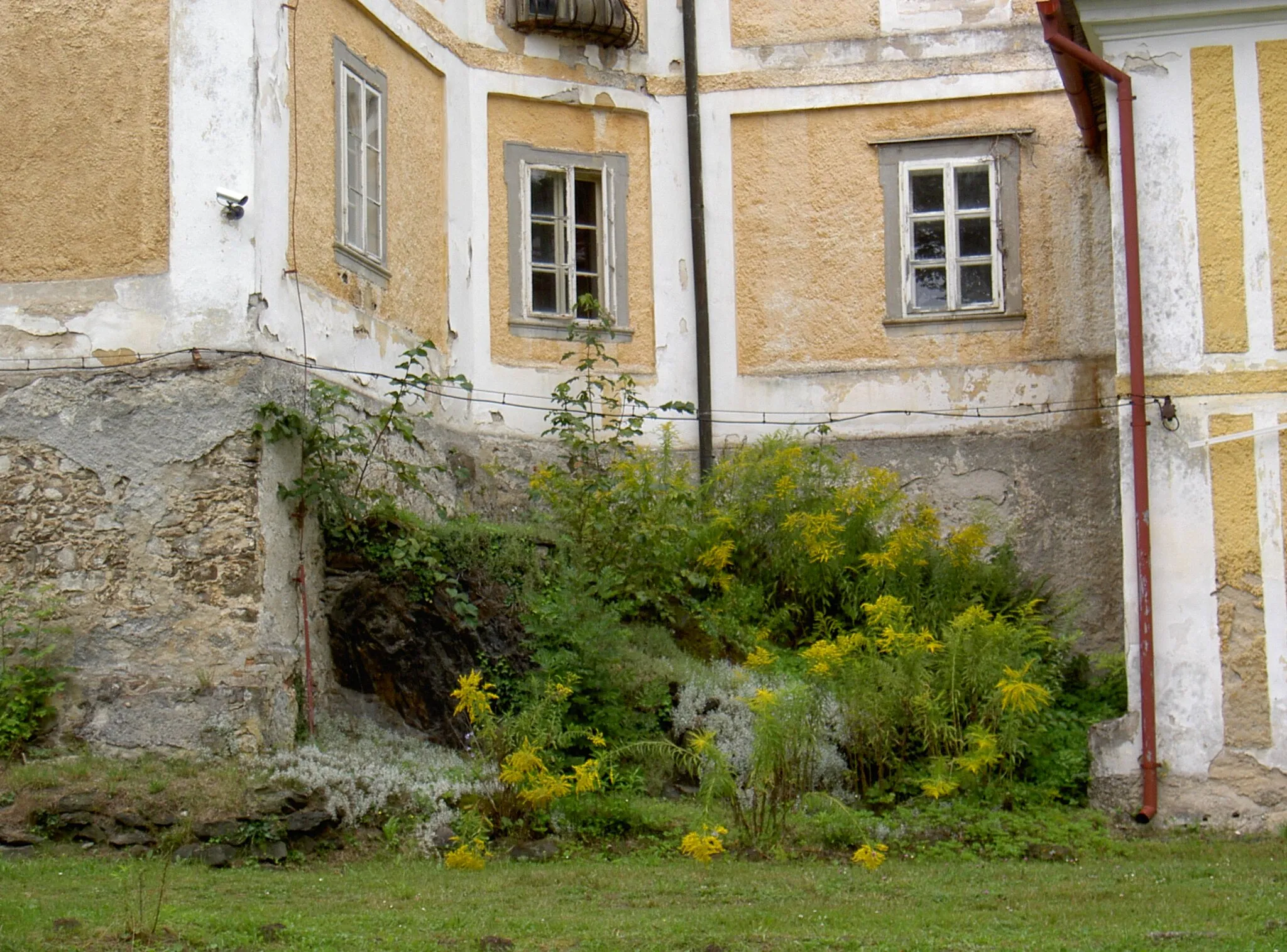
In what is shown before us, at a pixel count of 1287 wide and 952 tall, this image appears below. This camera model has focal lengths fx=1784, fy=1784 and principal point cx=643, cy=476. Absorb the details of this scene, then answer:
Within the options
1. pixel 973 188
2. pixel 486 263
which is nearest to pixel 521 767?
pixel 486 263

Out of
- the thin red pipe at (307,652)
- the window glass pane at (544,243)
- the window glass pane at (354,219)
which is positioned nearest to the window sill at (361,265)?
the window glass pane at (354,219)

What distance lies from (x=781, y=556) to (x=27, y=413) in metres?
5.29

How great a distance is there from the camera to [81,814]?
982cm

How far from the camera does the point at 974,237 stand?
48.8ft

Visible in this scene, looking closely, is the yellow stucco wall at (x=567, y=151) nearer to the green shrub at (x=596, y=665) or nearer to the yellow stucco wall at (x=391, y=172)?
the yellow stucco wall at (x=391, y=172)

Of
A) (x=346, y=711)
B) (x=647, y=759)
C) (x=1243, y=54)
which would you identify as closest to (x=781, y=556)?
(x=647, y=759)

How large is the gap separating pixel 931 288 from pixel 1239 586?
4647 millimetres

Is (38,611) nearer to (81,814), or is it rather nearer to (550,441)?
(81,814)

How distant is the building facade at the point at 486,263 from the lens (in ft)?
36.2

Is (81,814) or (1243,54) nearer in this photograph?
(81,814)

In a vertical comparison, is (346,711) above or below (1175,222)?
below

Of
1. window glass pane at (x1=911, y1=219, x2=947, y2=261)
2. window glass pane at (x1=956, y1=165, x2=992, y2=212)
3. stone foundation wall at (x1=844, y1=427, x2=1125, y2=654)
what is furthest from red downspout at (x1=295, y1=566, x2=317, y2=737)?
window glass pane at (x1=956, y1=165, x2=992, y2=212)

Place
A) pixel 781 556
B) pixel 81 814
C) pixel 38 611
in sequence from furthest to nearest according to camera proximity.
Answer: pixel 781 556
pixel 38 611
pixel 81 814

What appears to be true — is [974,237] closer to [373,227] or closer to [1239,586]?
[1239,586]
